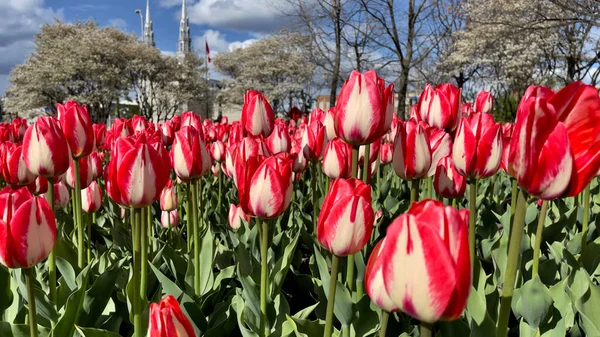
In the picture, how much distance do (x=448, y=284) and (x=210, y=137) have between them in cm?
371

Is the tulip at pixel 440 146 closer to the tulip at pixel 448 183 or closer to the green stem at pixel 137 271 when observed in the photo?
the tulip at pixel 448 183

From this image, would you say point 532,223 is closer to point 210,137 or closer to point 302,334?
point 302,334

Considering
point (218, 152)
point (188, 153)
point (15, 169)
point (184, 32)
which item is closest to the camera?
point (188, 153)

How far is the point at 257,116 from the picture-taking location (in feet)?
7.48

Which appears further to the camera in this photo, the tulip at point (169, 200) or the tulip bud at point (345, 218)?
the tulip at point (169, 200)


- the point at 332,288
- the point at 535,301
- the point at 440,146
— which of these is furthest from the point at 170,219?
the point at 535,301

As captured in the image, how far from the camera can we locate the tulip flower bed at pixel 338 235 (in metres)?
0.87

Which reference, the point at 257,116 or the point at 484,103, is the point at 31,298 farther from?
the point at 484,103

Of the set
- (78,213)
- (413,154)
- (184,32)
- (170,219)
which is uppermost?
(184,32)

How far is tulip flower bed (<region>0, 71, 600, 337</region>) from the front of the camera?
2.85 ft

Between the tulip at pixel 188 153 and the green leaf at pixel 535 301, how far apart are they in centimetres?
119

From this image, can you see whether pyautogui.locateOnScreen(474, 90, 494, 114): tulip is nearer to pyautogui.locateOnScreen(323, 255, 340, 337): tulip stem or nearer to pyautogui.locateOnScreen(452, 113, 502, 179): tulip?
pyautogui.locateOnScreen(452, 113, 502, 179): tulip

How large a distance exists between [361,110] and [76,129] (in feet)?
3.53

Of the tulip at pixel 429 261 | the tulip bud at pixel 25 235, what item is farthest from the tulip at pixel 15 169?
the tulip at pixel 429 261
